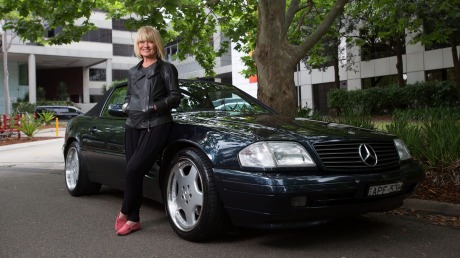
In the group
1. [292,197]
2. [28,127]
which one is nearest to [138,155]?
[292,197]

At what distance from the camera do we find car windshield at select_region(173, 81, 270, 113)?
4.81m

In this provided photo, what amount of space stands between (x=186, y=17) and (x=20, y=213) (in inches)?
298

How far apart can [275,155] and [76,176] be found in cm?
359

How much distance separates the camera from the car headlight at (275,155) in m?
3.32

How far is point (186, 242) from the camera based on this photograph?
3.81m

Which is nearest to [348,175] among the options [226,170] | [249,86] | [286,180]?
[286,180]

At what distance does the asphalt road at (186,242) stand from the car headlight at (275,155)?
0.71 meters

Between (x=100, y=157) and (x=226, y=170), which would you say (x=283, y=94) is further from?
(x=226, y=170)

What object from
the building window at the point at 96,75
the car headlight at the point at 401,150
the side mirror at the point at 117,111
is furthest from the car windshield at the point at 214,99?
the building window at the point at 96,75

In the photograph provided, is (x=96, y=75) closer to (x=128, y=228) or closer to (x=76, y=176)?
(x=76, y=176)

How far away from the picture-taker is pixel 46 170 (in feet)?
30.8

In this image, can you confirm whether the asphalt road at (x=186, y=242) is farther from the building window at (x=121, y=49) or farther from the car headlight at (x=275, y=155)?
the building window at (x=121, y=49)

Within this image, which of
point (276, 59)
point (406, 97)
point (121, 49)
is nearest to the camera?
point (276, 59)

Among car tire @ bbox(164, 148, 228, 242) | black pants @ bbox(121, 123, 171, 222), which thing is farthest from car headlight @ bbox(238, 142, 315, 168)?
black pants @ bbox(121, 123, 171, 222)
